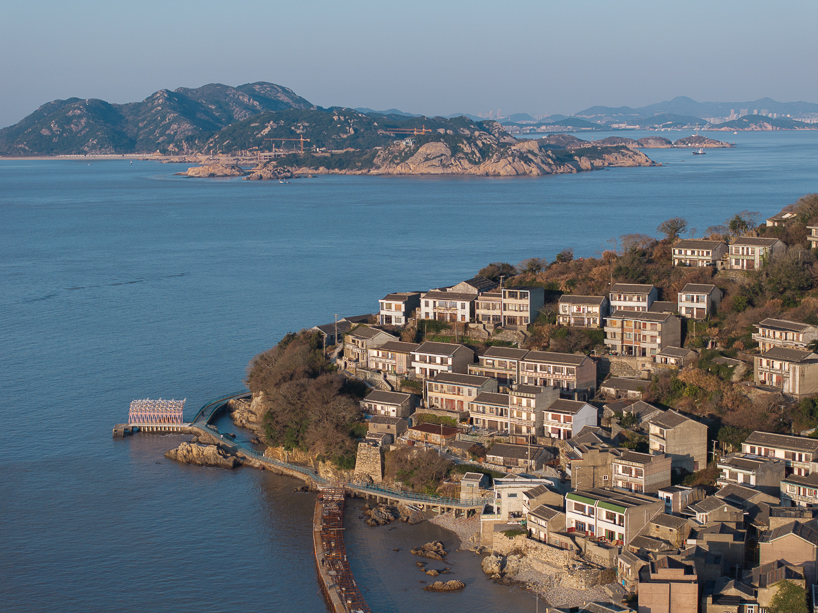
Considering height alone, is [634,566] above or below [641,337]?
below

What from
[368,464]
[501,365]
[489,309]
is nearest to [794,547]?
[368,464]

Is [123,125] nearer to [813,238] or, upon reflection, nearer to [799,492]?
[813,238]

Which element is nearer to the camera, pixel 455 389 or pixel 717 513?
pixel 717 513

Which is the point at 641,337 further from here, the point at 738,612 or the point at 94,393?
the point at 94,393

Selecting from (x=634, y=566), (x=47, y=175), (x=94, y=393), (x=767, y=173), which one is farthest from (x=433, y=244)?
(x=47, y=175)

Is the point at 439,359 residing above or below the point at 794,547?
above
